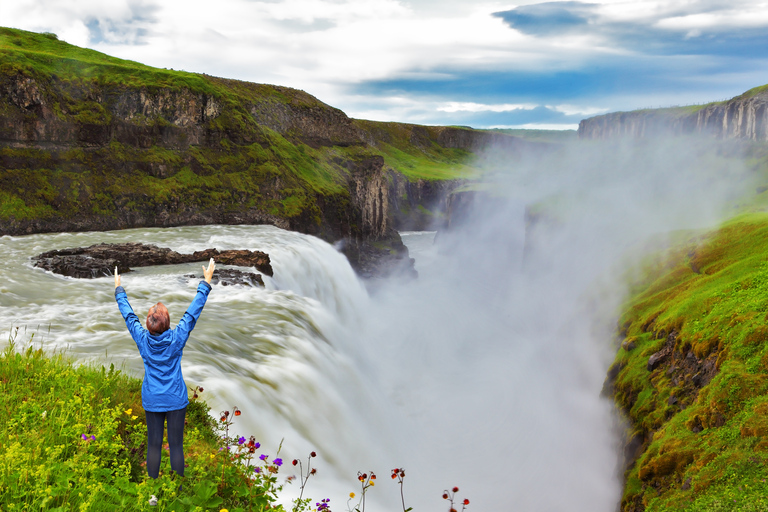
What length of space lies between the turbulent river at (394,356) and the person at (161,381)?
3.91 metres

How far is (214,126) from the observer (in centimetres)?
4975

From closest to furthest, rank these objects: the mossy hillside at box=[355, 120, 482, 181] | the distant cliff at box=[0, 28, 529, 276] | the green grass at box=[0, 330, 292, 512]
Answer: the green grass at box=[0, 330, 292, 512] < the distant cliff at box=[0, 28, 529, 276] < the mossy hillside at box=[355, 120, 482, 181]

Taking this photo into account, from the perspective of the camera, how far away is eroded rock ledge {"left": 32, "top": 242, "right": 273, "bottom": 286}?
21.9 meters

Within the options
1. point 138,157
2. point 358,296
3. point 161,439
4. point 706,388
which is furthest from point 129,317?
point 138,157

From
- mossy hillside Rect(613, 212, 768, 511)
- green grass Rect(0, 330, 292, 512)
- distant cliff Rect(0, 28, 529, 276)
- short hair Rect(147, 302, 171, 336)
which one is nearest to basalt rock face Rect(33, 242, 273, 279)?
distant cliff Rect(0, 28, 529, 276)

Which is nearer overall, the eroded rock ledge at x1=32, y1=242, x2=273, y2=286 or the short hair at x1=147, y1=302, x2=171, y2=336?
the short hair at x1=147, y1=302, x2=171, y2=336

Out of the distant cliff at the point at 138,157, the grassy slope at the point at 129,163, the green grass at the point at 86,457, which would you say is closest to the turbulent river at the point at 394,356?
the green grass at the point at 86,457

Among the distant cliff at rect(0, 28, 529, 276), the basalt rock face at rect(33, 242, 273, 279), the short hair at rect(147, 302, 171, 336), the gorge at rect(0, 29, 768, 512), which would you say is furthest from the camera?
the distant cliff at rect(0, 28, 529, 276)

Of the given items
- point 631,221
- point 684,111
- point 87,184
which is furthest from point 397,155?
point 87,184

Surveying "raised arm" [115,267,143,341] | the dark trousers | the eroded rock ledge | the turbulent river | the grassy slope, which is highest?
the grassy slope

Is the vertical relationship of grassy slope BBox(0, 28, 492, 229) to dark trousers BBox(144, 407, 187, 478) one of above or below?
above

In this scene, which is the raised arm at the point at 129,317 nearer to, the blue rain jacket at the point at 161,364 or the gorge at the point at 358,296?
the blue rain jacket at the point at 161,364

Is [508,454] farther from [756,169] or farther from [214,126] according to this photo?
[756,169]

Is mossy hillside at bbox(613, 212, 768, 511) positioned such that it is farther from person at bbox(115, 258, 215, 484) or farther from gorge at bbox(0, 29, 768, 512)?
person at bbox(115, 258, 215, 484)
